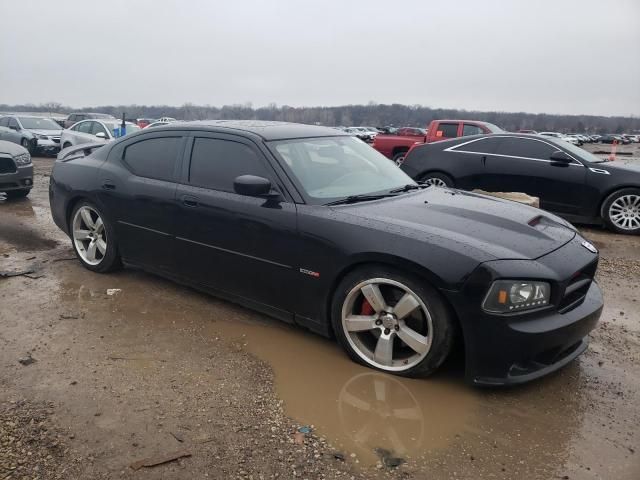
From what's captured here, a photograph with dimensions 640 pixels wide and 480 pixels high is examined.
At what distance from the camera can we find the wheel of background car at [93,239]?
197 inches

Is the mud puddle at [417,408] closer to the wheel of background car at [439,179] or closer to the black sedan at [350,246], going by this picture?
the black sedan at [350,246]

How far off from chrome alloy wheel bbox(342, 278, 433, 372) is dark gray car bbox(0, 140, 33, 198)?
26.5 feet

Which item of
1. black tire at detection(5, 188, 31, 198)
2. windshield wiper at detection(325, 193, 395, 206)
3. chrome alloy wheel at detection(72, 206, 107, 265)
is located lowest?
black tire at detection(5, 188, 31, 198)

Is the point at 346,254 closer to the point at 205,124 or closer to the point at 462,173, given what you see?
the point at 205,124

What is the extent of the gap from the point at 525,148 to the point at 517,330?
20.5 ft

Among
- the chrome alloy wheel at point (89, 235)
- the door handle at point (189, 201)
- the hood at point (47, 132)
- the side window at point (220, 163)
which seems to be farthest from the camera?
the hood at point (47, 132)

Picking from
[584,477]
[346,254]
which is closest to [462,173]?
[346,254]

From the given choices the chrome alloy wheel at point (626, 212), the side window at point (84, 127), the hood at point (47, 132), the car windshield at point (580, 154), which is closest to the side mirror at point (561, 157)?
the car windshield at point (580, 154)

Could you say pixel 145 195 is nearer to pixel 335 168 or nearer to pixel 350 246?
pixel 335 168

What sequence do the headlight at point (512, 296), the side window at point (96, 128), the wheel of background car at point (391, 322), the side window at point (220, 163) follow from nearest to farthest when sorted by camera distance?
the headlight at point (512, 296) < the wheel of background car at point (391, 322) < the side window at point (220, 163) < the side window at point (96, 128)

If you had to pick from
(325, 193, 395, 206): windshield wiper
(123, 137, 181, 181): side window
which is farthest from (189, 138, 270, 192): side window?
(325, 193, 395, 206): windshield wiper

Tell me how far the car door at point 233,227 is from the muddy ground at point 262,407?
0.37 metres

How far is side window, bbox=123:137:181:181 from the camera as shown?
4.46 m

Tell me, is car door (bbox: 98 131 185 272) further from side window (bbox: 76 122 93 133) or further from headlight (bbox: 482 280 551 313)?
side window (bbox: 76 122 93 133)
